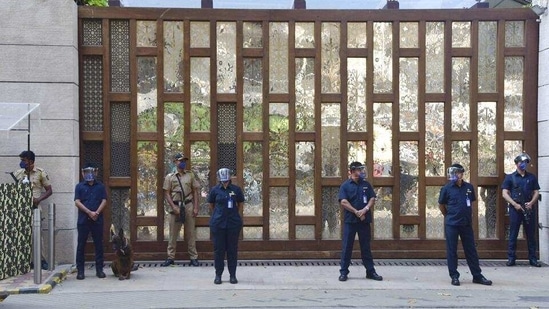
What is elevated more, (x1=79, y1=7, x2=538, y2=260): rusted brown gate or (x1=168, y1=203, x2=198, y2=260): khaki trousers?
(x1=79, y1=7, x2=538, y2=260): rusted brown gate

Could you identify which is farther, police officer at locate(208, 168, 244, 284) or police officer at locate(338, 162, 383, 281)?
police officer at locate(338, 162, 383, 281)

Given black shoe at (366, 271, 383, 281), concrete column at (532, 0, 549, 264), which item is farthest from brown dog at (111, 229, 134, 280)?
concrete column at (532, 0, 549, 264)

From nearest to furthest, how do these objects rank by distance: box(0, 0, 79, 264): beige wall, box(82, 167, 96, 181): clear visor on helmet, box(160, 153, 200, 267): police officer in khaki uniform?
1. box(82, 167, 96, 181): clear visor on helmet
2. box(0, 0, 79, 264): beige wall
3. box(160, 153, 200, 267): police officer in khaki uniform

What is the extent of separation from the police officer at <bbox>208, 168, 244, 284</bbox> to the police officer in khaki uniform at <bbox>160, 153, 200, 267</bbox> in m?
1.24

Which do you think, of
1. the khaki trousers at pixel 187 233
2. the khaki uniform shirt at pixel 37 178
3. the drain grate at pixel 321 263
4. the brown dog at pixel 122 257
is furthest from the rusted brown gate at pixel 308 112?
the brown dog at pixel 122 257

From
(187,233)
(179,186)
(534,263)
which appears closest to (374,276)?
(534,263)

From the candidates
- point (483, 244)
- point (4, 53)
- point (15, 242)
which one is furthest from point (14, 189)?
point (483, 244)

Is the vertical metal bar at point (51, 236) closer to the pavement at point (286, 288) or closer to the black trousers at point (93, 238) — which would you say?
the pavement at point (286, 288)

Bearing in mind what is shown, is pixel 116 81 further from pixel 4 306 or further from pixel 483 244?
pixel 483 244

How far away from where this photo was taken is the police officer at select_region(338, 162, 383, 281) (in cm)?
1155

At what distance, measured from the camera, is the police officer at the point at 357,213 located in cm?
1155

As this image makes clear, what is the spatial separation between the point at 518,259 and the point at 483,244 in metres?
0.68

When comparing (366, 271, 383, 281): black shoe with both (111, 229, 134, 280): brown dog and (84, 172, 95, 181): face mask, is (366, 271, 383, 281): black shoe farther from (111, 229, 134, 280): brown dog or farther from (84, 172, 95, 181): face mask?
(84, 172, 95, 181): face mask

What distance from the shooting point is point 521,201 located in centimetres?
1255
